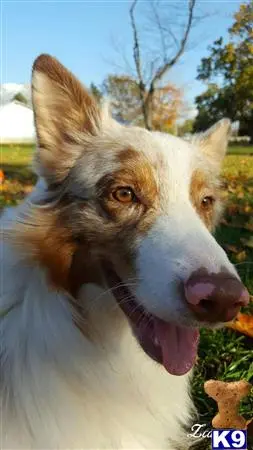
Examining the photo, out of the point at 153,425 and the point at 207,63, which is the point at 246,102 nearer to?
the point at 207,63

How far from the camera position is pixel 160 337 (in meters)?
2.50

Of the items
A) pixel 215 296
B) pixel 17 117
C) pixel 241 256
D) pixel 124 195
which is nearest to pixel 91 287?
pixel 124 195

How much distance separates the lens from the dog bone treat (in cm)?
293

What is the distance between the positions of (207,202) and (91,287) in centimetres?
85

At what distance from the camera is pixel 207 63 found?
32844 mm

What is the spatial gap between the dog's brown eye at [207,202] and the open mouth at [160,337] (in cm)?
70

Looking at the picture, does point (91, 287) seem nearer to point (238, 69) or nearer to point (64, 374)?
point (64, 374)

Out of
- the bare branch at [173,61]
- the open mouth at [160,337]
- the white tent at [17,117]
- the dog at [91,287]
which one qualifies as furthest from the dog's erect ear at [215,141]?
the bare branch at [173,61]

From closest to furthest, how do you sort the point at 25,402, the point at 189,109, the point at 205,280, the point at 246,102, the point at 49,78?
the point at 205,280 < the point at 25,402 < the point at 49,78 < the point at 246,102 < the point at 189,109

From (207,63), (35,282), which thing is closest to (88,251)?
(35,282)

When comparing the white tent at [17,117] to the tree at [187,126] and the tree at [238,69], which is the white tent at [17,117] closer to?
the tree at [238,69]

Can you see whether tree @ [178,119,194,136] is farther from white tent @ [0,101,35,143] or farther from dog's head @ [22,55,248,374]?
dog's head @ [22,55,248,374]

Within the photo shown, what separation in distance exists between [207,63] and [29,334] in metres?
32.7

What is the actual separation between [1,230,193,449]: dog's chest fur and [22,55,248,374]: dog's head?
167 millimetres
